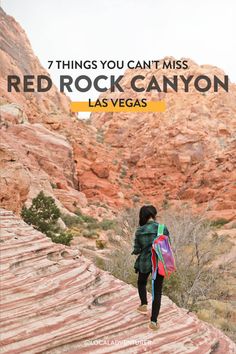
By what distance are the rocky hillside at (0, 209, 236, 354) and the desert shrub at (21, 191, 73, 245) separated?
7080 millimetres

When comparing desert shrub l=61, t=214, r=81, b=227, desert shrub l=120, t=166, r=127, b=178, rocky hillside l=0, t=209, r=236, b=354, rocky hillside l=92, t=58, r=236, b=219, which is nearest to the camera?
rocky hillside l=0, t=209, r=236, b=354

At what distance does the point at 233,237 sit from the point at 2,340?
78.4 feet

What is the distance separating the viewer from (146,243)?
437cm

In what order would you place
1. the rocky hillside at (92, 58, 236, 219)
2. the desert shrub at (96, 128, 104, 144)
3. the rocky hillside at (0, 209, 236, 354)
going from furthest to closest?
the desert shrub at (96, 128, 104, 144), the rocky hillside at (92, 58, 236, 219), the rocky hillside at (0, 209, 236, 354)

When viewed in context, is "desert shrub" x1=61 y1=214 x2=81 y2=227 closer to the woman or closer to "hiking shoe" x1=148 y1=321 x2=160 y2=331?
"hiking shoe" x1=148 y1=321 x2=160 y2=331

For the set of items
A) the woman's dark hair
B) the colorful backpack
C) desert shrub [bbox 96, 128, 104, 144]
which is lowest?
the colorful backpack

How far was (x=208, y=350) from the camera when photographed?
4.56 meters

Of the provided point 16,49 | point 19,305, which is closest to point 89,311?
point 19,305

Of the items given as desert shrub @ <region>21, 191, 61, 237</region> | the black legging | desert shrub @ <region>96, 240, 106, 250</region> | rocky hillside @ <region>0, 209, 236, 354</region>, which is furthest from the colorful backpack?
desert shrub @ <region>96, 240, 106, 250</region>

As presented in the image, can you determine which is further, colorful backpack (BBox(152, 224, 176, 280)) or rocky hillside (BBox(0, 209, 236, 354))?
colorful backpack (BBox(152, 224, 176, 280))

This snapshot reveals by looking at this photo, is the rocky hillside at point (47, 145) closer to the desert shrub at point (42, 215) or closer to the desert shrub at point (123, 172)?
the desert shrub at point (42, 215)

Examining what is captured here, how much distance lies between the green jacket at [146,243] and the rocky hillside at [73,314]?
78 cm

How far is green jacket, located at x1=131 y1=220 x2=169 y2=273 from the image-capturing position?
4.37 meters

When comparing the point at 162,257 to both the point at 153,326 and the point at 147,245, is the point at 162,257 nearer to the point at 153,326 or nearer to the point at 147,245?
the point at 147,245
